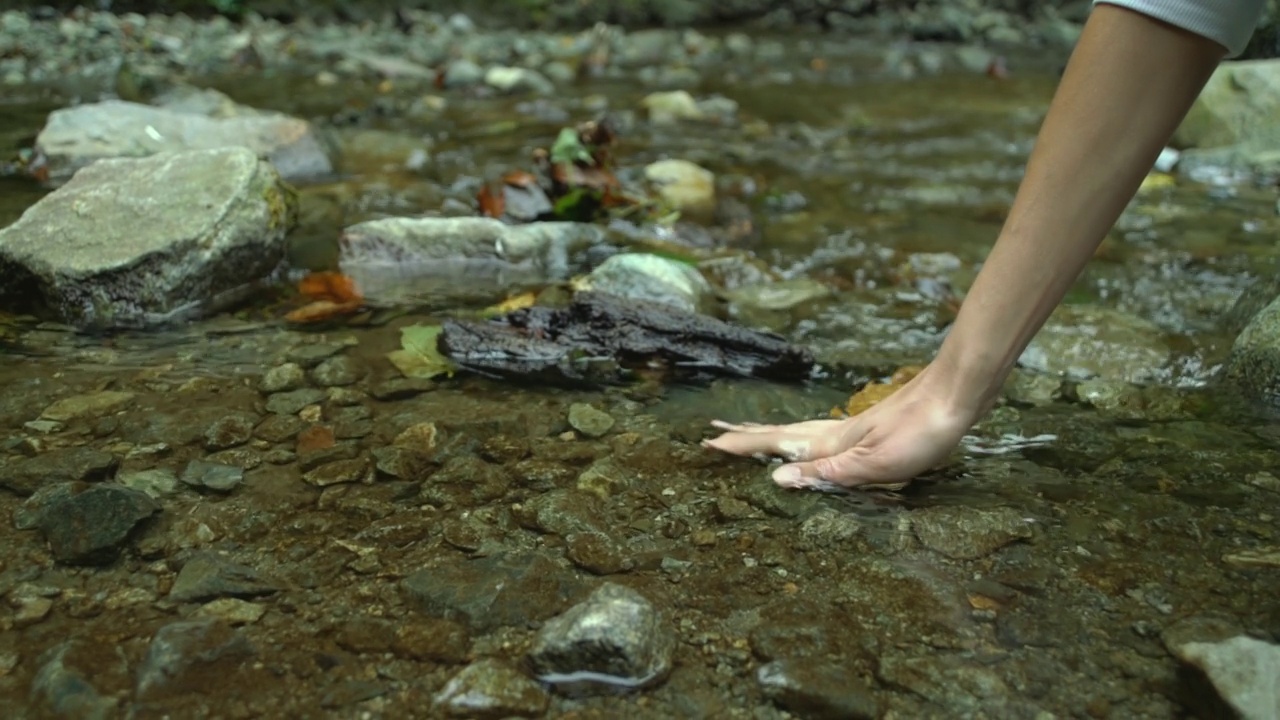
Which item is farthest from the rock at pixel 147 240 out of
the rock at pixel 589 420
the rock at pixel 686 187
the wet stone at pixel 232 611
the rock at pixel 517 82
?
the rock at pixel 517 82

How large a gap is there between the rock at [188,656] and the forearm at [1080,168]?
126cm

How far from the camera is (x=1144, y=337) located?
272 centimetres

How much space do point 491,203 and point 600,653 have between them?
288 cm

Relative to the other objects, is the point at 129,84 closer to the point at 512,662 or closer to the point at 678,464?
the point at 678,464

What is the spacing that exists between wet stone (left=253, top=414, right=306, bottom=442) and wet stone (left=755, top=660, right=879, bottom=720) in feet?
3.94

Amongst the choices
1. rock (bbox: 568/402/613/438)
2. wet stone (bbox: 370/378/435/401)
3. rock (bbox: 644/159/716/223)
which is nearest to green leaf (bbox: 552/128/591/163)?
rock (bbox: 644/159/716/223)

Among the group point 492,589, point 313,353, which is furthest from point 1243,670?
point 313,353

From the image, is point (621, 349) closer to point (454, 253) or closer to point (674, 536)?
point (674, 536)

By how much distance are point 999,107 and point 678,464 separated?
6.17m

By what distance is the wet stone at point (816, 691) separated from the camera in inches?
48.1

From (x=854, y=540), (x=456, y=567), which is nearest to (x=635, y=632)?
(x=456, y=567)

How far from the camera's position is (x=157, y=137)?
13.9 feet

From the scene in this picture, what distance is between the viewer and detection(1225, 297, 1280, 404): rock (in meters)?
2.23

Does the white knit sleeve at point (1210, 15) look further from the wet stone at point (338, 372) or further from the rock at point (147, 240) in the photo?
the rock at point (147, 240)
